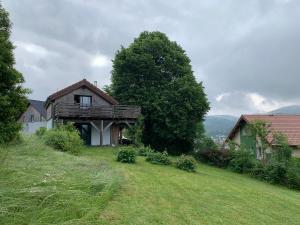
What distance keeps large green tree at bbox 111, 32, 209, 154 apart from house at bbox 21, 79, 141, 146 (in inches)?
150

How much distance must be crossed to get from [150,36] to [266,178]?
1920 centimetres

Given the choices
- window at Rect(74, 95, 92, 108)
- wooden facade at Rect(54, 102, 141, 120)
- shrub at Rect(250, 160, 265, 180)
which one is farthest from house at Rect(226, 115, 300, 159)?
window at Rect(74, 95, 92, 108)

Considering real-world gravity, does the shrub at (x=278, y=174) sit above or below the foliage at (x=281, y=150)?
below

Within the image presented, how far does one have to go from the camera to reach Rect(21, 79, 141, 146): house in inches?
1229

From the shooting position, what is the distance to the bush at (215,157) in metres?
32.5

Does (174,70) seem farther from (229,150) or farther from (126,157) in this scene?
(126,157)

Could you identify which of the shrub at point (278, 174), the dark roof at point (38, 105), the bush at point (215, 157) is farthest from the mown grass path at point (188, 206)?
the dark roof at point (38, 105)

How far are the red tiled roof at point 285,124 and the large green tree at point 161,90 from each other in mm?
4332

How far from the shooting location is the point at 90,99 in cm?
3366

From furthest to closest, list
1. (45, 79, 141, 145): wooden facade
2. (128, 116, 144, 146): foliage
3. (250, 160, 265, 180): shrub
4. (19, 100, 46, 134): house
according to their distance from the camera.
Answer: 1. (19, 100, 46, 134): house
2. (128, 116, 144, 146): foliage
3. (45, 79, 141, 145): wooden facade
4. (250, 160, 265, 180): shrub

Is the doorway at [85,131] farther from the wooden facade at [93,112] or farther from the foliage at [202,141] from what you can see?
the foliage at [202,141]

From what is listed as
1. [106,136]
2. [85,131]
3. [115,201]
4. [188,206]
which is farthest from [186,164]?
[85,131]

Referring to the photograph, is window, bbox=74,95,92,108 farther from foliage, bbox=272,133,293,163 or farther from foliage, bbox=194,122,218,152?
foliage, bbox=272,133,293,163

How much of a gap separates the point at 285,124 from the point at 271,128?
291 centimetres
